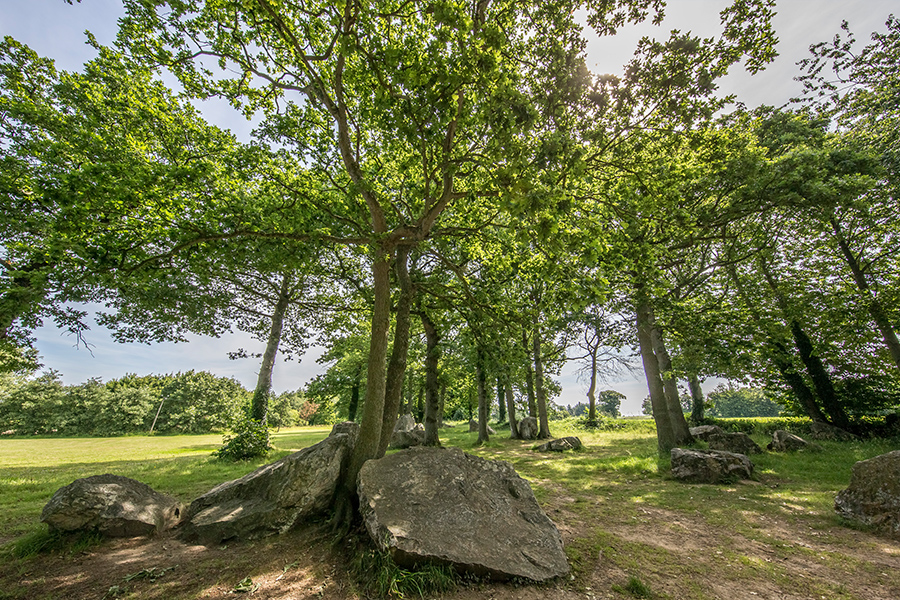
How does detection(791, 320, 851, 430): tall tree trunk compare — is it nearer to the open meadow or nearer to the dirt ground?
the open meadow

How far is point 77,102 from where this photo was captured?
10.5 m

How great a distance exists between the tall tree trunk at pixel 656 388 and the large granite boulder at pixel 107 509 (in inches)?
571

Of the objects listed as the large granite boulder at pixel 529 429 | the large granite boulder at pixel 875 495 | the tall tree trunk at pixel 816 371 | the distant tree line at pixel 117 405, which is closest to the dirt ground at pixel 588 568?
the large granite boulder at pixel 875 495

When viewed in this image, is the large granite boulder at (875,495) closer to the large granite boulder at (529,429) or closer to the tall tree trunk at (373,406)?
the tall tree trunk at (373,406)

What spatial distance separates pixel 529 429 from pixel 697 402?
11084 mm

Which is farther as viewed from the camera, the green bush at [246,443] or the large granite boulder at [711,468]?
the green bush at [246,443]

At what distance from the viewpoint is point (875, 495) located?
5.64 metres

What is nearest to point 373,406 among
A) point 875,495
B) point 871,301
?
point 875,495

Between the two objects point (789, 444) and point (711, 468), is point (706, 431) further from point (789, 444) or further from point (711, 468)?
point (711, 468)

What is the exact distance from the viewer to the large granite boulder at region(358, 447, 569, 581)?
4.16 meters

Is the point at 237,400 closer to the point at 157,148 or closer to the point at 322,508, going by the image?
the point at 157,148

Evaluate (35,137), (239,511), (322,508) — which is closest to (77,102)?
(35,137)

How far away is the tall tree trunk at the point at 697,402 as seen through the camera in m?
20.8

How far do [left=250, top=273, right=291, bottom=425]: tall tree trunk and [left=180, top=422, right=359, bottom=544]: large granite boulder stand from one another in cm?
991
